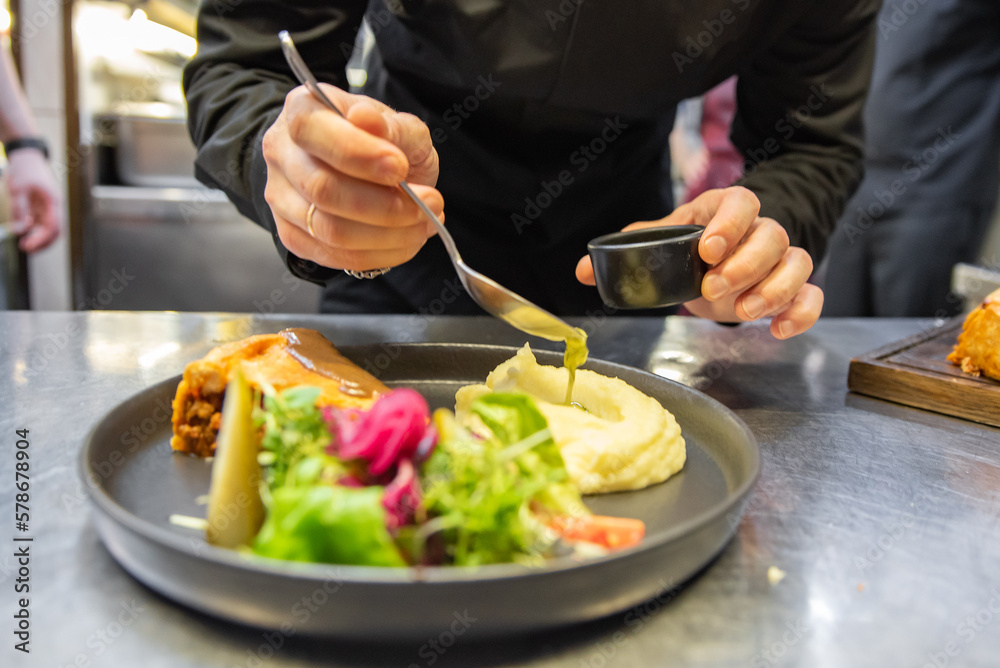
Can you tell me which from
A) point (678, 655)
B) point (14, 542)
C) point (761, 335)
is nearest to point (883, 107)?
point (761, 335)

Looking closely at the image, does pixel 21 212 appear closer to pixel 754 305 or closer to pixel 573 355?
pixel 573 355

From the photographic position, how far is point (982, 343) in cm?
159

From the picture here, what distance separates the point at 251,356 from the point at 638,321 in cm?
128

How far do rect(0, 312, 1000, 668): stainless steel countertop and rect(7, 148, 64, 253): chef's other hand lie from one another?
1.84 metres

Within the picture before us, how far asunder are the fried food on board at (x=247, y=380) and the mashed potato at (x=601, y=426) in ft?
0.75

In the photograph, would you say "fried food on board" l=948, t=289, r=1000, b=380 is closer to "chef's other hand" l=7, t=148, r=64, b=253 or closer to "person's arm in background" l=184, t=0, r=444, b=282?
"person's arm in background" l=184, t=0, r=444, b=282

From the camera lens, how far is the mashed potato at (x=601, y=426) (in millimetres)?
1104

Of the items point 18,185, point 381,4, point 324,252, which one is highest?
point 381,4

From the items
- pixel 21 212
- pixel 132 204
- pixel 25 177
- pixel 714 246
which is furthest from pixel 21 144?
pixel 714 246

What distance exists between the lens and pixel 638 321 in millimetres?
2207

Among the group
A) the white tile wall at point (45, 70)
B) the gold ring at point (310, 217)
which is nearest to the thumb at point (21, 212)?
the white tile wall at point (45, 70)

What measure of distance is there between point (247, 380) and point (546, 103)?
1.07 meters

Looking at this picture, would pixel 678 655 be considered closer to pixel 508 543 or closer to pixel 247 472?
pixel 508 543

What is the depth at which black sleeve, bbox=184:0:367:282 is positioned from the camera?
157 cm
